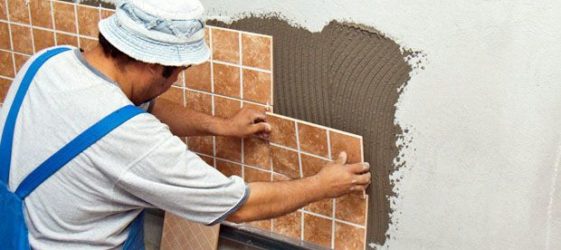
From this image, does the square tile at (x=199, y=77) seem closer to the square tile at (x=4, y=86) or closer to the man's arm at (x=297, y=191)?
the man's arm at (x=297, y=191)

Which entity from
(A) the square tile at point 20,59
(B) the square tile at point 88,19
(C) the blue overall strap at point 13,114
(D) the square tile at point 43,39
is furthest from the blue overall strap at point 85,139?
(A) the square tile at point 20,59

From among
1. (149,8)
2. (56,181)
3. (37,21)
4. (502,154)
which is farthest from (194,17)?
(37,21)

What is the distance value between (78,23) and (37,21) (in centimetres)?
19

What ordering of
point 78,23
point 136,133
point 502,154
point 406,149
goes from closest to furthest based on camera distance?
1. point 136,133
2. point 502,154
3. point 406,149
4. point 78,23

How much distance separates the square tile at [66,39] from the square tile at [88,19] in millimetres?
56

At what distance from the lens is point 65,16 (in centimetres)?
215

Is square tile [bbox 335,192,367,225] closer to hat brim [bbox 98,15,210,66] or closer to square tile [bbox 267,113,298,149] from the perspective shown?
square tile [bbox 267,113,298,149]

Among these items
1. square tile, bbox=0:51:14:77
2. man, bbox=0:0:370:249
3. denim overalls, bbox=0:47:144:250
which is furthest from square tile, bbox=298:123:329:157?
square tile, bbox=0:51:14:77

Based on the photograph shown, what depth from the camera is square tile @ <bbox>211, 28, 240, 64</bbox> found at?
185 cm

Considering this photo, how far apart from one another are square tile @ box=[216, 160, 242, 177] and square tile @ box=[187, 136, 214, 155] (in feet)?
0.14

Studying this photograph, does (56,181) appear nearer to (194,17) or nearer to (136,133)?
(136,133)

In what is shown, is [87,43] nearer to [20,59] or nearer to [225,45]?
[20,59]

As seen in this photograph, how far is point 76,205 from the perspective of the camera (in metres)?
1.43

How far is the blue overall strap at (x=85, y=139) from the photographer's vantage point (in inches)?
53.0
